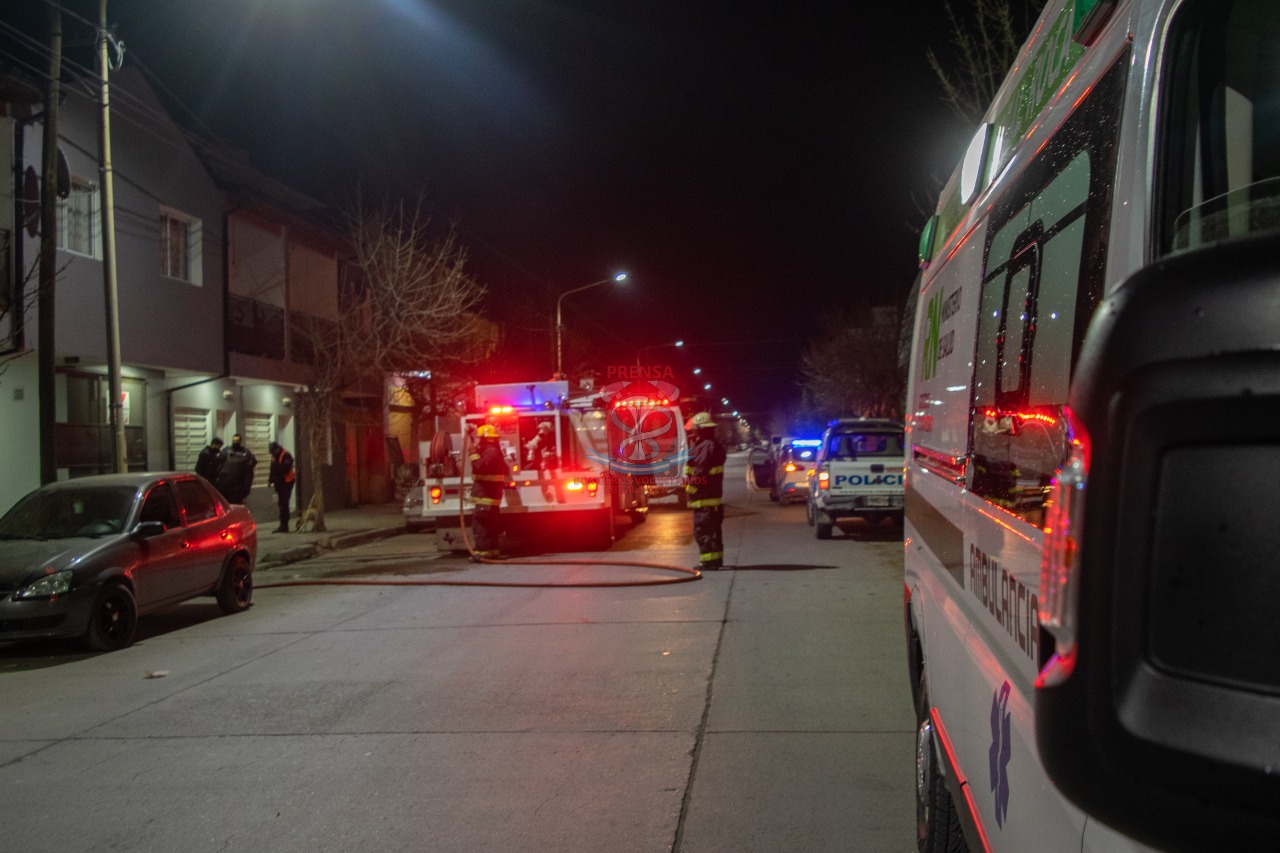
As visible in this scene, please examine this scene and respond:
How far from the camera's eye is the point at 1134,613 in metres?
1.14

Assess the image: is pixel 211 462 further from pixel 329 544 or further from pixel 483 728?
pixel 483 728

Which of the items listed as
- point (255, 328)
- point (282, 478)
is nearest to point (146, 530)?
point (282, 478)

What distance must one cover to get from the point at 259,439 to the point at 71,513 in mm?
14000

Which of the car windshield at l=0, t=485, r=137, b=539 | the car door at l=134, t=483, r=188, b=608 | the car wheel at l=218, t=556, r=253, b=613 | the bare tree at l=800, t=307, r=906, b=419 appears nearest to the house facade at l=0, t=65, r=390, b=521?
the car windshield at l=0, t=485, r=137, b=539

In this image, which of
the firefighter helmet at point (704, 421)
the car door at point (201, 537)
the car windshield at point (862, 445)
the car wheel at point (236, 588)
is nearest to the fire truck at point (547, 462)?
the firefighter helmet at point (704, 421)

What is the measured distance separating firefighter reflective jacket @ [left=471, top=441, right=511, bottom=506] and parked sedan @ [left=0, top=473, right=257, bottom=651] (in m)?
3.59

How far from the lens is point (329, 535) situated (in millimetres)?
19359

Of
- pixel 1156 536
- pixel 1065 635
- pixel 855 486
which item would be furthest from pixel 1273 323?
pixel 855 486

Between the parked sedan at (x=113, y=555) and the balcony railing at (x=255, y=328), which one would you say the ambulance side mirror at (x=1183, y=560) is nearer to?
the parked sedan at (x=113, y=555)

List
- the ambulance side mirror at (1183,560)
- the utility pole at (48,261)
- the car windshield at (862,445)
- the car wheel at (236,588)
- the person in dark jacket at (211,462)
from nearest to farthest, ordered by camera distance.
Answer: the ambulance side mirror at (1183,560) → the car wheel at (236,588) → the utility pole at (48,261) → the car windshield at (862,445) → the person in dark jacket at (211,462)

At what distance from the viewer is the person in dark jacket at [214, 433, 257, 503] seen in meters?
18.3

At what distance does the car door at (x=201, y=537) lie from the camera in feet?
34.4

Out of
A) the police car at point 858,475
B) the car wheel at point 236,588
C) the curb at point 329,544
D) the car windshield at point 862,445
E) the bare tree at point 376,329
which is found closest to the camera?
the car wheel at point 236,588

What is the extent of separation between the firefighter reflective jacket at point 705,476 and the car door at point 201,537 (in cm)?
519
